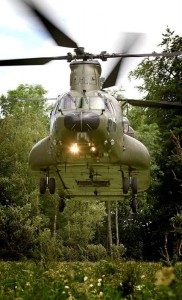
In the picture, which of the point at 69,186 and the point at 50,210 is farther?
the point at 50,210

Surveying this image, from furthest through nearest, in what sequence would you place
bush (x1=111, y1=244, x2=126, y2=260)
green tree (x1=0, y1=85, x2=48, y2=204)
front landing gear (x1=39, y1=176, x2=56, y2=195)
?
green tree (x1=0, y1=85, x2=48, y2=204) → front landing gear (x1=39, y1=176, x2=56, y2=195) → bush (x1=111, y1=244, x2=126, y2=260)

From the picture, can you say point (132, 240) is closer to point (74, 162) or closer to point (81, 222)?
point (81, 222)

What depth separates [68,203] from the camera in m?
38.7

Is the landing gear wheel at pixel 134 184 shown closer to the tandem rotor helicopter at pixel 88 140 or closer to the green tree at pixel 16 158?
the tandem rotor helicopter at pixel 88 140

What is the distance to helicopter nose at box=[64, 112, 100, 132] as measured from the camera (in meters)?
13.7

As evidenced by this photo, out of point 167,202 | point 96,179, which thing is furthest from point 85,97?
point 167,202

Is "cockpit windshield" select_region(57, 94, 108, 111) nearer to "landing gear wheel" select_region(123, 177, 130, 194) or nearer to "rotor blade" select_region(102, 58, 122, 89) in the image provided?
"rotor blade" select_region(102, 58, 122, 89)

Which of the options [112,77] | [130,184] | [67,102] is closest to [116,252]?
[130,184]

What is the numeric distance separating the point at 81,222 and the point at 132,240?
9067mm

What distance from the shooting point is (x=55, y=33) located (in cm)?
1409

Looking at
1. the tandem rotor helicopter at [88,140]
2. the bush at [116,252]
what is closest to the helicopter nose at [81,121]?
the tandem rotor helicopter at [88,140]

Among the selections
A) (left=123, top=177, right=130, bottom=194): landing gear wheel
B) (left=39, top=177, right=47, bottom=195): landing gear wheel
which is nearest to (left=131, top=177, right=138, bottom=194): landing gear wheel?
(left=123, top=177, right=130, bottom=194): landing gear wheel

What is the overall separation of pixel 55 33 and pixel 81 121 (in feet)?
8.69

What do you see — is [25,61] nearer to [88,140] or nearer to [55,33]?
[55,33]
